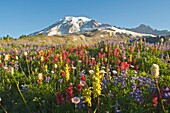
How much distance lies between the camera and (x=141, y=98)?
6.02m

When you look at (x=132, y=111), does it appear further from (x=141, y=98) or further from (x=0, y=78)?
(x=0, y=78)

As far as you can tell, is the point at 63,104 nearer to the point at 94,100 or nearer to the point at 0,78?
the point at 94,100

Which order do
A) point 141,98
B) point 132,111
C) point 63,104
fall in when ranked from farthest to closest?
point 63,104
point 141,98
point 132,111

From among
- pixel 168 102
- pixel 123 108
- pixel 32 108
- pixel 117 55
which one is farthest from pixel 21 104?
pixel 117 55

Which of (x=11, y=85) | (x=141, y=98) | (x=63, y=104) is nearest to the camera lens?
(x=141, y=98)

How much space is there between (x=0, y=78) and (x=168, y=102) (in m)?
5.55

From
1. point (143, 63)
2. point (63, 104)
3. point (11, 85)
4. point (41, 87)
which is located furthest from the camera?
point (143, 63)

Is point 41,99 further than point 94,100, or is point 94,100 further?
point 41,99

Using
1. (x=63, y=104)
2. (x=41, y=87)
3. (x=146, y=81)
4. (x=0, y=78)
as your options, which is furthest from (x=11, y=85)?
(x=146, y=81)

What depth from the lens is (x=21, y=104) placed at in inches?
287

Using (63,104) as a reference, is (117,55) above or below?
above

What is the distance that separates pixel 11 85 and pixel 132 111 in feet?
15.0

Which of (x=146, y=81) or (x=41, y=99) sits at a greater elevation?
(x=146, y=81)

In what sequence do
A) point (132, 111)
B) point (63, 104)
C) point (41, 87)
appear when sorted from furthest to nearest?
1. point (41, 87)
2. point (63, 104)
3. point (132, 111)
